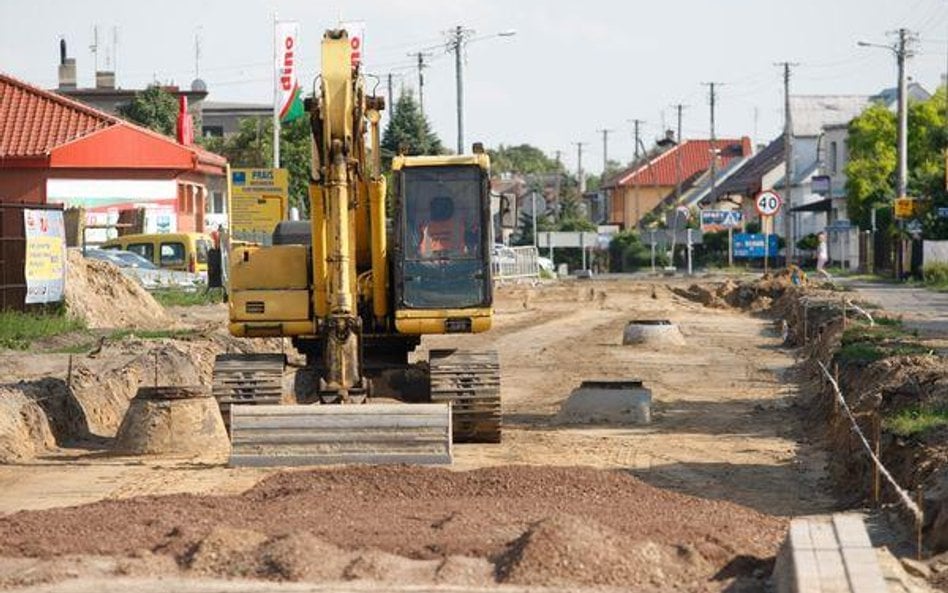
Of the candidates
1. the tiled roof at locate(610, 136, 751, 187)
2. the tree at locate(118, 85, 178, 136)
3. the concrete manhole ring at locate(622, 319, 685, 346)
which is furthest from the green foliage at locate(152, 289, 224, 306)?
the tiled roof at locate(610, 136, 751, 187)

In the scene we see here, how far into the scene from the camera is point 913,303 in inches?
1859

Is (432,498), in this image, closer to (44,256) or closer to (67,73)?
(44,256)

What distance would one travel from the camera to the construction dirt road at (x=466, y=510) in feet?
37.2

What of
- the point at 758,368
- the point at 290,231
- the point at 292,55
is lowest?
the point at 758,368

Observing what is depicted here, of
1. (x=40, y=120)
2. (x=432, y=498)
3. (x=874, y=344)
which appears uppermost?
(x=40, y=120)

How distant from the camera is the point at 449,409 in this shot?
17516 millimetres

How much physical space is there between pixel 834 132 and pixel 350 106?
274ft

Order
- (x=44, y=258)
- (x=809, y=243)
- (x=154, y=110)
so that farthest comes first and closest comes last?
(x=809, y=243) < (x=154, y=110) < (x=44, y=258)

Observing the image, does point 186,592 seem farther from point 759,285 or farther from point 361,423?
point 759,285

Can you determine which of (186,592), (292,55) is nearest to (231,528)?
(186,592)

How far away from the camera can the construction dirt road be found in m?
11.3

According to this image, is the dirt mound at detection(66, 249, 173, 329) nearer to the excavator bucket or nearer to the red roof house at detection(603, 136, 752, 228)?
the excavator bucket

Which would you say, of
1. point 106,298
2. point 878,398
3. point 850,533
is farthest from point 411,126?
point 850,533

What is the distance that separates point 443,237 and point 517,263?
51100 mm
